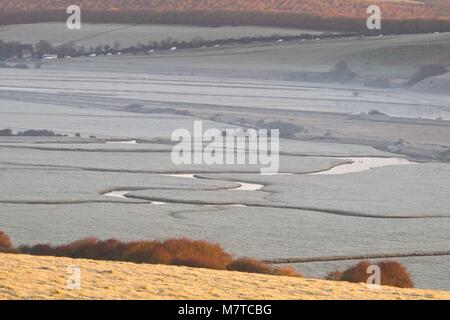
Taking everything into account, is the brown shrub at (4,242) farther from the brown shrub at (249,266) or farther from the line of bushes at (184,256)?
the brown shrub at (249,266)

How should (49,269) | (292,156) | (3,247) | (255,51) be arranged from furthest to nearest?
(255,51) → (292,156) → (3,247) → (49,269)

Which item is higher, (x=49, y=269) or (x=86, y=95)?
(x=49, y=269)

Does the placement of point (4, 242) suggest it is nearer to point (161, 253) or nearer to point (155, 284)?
point (161, 253)

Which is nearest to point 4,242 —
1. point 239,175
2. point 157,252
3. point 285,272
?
point 157,252

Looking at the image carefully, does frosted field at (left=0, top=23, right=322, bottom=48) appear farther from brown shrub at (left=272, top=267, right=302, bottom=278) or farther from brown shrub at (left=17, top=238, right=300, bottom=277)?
brown shrub at (left=272, top=267, right=302, bottom=278)

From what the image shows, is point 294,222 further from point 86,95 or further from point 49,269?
point 86,95

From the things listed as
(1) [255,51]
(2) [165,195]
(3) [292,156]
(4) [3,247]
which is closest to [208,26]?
(1) [255,51]

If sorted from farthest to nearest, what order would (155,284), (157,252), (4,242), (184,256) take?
(4,242) → (157,252) → (184,256) → (155,284)
